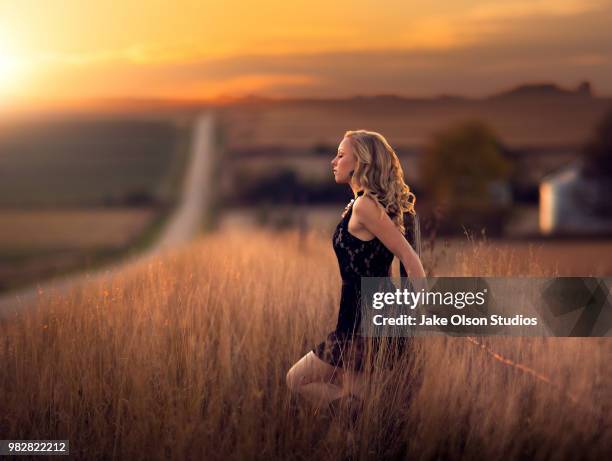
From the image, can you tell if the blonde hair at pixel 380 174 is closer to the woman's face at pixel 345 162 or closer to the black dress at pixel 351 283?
the woman's face at pixel 345 162

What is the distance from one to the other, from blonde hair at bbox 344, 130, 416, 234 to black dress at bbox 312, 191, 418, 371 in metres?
0.15

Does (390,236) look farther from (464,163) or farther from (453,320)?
(464,163)

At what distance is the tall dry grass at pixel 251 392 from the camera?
14.4ft

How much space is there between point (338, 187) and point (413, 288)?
1277 inches

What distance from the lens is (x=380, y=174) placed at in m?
4.11

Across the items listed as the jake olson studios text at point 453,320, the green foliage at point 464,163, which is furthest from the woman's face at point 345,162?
the green foliage at point 464,163

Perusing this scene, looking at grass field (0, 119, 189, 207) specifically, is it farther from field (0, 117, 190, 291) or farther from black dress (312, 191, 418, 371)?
black dress (312, 191, 418, 371)

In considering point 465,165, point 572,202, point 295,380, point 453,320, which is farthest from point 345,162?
point 465,165

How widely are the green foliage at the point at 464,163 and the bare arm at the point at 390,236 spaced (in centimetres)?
4321

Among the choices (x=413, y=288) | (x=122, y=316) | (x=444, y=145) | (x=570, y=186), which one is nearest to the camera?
(x=413, y=288)

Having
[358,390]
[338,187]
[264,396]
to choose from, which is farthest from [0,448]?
[338,187]

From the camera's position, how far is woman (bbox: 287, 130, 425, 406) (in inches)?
159

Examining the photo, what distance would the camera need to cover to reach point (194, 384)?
4719 mm

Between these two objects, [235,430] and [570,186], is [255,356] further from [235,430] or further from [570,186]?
[570,186]
